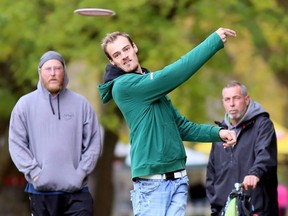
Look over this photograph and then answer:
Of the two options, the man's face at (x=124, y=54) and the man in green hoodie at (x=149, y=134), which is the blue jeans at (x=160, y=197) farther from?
the man's face at (x=124, y=54)

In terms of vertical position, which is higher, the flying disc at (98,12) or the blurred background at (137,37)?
the blurred background at (137,37)

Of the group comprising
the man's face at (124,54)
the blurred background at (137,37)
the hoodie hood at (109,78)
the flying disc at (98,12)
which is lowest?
the hoodie hood at (109,78)

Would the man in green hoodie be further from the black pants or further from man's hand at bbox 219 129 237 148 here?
the black pants

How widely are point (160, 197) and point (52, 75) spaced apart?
81.0 inches

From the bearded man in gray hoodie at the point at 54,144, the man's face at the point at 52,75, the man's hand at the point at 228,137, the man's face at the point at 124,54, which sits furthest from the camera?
the man's face at the point at 52,75

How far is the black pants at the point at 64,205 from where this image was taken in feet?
29.2

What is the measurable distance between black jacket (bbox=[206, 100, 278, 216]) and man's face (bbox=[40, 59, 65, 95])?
1.86 meters

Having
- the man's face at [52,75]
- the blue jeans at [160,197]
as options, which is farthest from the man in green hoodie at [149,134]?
the man's face at [52,75]

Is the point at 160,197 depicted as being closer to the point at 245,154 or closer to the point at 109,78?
the point at 109,78

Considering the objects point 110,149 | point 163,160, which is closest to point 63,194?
point 163,160

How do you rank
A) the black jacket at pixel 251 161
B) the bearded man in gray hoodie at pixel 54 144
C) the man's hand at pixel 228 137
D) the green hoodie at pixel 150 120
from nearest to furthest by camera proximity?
the green hoodie at pixel 150 120
the man's hand at pixel 228 137
the bearded man in gray hoodie at pixel 54 144
the black jacket at pixel 251 161

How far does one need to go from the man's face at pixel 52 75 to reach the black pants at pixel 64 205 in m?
0.91

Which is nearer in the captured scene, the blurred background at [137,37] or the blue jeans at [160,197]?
the blue jeans at [160,197]

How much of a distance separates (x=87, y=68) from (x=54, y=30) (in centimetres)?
145
